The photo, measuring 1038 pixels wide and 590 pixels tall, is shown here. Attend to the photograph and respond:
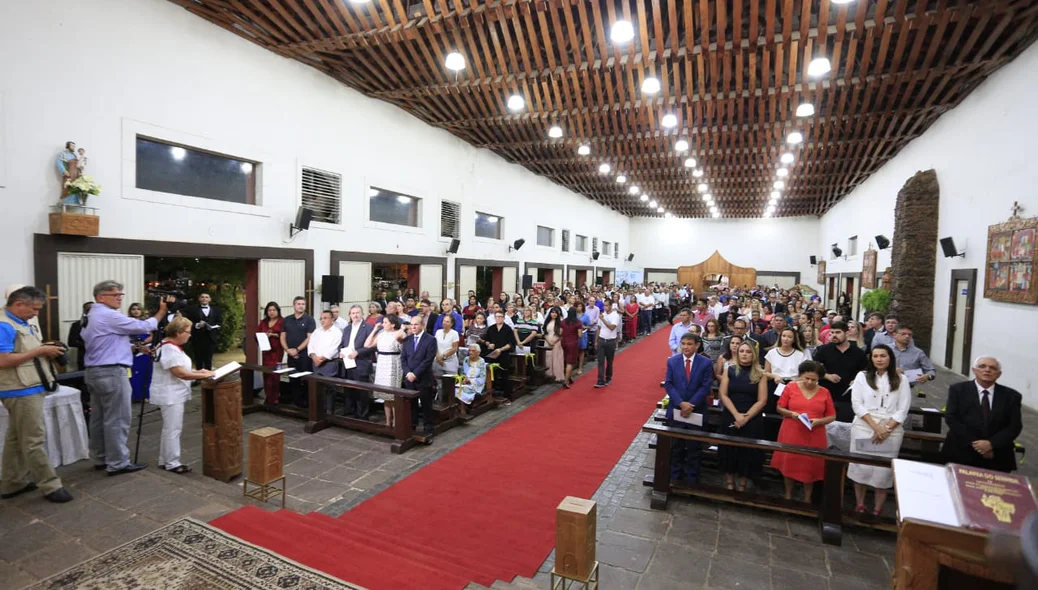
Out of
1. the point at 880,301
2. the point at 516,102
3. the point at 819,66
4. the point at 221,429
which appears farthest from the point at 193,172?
the point at 880,301

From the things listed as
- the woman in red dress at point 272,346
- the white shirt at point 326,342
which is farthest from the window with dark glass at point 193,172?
the white shirt at point 326,342

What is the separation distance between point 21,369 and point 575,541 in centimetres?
428

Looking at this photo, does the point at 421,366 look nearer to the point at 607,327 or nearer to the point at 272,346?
the point at 272,346

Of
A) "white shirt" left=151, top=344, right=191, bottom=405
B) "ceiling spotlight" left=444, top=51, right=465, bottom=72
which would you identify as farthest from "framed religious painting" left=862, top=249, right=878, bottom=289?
"white shirt" left=151, top=344, right=191, bottom=405

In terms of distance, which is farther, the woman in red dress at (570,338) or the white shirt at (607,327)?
the woman in red dress at (570,338)

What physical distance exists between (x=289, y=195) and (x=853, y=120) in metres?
12.3

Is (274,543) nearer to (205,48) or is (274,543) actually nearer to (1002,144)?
(205,48)

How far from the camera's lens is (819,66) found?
7879 millimetres

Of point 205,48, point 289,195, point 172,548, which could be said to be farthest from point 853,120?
point 172,548

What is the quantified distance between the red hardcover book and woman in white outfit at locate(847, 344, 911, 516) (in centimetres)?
280

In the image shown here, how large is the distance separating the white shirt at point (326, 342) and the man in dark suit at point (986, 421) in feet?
22.8

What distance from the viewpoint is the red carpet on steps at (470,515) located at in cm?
310

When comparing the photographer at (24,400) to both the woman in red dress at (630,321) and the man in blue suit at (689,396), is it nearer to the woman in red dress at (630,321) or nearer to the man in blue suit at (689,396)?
the man in blue suit at (689,396)

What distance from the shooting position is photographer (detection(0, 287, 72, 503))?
143 inches
